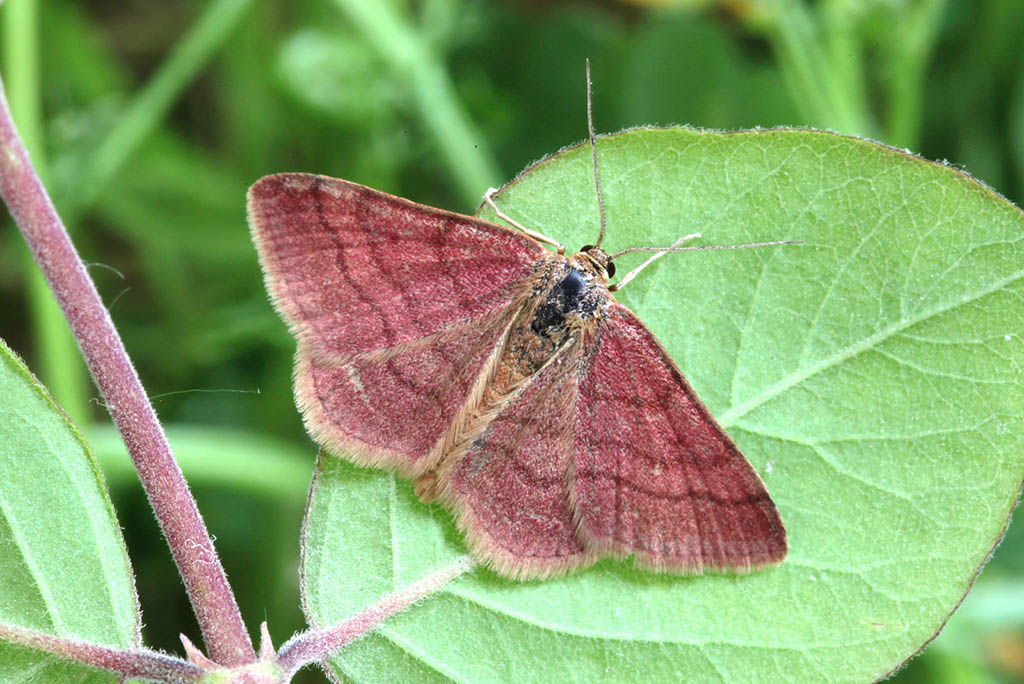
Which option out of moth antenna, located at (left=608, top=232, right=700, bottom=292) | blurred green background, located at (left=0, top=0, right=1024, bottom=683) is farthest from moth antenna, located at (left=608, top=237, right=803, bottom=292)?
blurred green background, located at (left=0, top=0, right=1024, bottom=683)

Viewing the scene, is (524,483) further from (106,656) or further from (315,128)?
(315,128)

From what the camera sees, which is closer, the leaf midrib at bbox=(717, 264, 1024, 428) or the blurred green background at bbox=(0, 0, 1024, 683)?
the leaf midrib at bbox=(717, 264, 1024, 428)

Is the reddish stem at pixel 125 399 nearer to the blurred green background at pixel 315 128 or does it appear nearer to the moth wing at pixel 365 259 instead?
the moth wing at pixel 365 259

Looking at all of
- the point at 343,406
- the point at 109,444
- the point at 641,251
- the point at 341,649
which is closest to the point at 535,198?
the point at 641,251

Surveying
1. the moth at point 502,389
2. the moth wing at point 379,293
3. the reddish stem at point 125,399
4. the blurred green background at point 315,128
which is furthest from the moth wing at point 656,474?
the blurred green background at point 315,128

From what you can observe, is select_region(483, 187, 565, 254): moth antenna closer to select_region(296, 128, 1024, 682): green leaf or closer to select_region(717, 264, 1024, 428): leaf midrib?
select_region(296, 128, 1024, 682): green leaf

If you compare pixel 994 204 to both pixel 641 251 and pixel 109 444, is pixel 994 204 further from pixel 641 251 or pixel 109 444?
pixel 109 444
